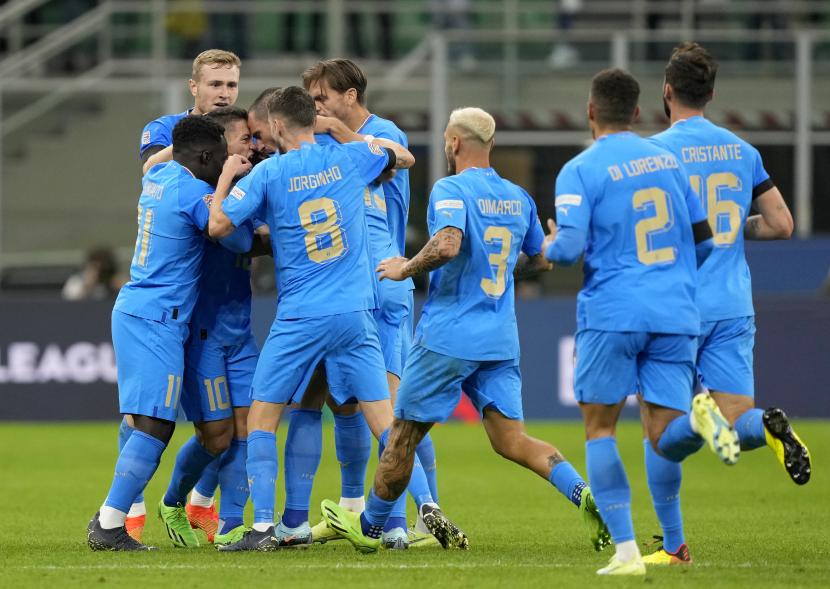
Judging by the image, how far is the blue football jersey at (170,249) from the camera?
25.8ft

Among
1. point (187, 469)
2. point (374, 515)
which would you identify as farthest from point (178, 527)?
point (374, 515)

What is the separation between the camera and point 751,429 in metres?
6.92

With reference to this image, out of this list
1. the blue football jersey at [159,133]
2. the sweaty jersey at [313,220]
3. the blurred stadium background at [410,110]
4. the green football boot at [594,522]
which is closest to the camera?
the green football boot at [594,522]

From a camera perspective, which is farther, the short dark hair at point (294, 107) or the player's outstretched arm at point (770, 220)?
the short dark hair at point (294, 107)

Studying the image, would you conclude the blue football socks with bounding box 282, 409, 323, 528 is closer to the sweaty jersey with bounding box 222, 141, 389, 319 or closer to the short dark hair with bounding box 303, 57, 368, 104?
the sweaty jersey with bounding box 222, 141, 389, 319

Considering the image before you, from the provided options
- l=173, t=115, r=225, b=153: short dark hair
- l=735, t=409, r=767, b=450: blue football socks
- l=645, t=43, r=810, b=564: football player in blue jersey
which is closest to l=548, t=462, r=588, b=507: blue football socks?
l=645, t=43, r=810, b=564: football player in blue jersey

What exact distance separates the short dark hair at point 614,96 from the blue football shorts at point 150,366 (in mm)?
2568

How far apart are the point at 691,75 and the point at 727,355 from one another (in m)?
1.39

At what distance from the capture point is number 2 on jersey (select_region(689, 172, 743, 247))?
24.1 feet

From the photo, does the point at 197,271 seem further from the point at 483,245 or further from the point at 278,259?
the point at 483,245

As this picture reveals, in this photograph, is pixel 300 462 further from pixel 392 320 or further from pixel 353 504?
pixel 392 320

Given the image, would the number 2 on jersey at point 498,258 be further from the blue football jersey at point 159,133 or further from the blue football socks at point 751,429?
the blue football jersey at point 159,133

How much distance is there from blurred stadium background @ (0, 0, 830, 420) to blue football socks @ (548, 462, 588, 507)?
29.3ft

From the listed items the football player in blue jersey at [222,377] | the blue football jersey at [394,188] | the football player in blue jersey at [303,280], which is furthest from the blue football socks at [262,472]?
the blue football jersey at [394,188]
